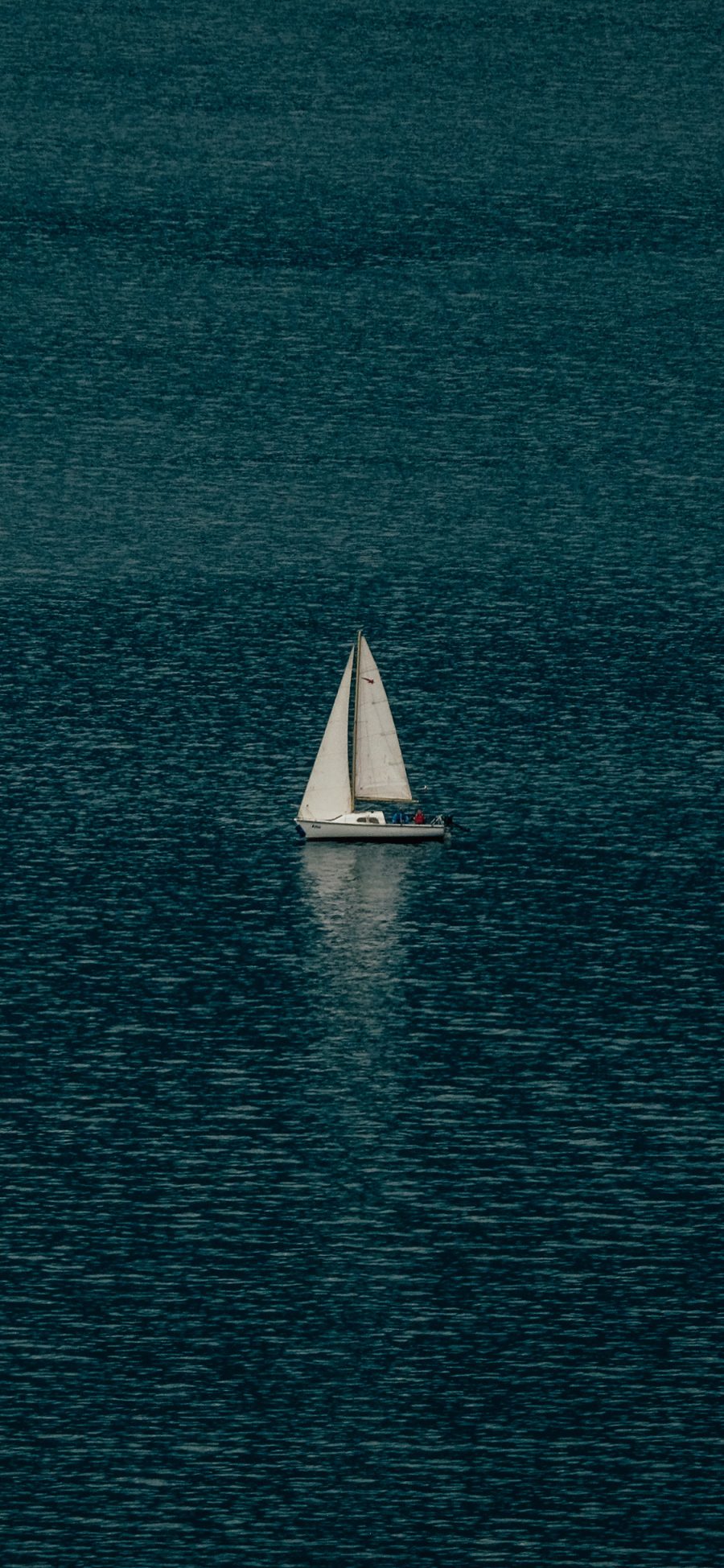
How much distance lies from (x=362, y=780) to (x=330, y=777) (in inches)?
170

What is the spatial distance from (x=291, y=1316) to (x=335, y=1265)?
4143 mm

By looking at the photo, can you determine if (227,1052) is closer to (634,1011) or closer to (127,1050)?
(127,1050)

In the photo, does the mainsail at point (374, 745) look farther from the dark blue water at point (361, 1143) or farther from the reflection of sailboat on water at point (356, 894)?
the dark blue water at point (361, 1143)

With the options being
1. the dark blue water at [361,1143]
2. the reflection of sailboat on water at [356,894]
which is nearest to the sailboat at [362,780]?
the reflection of sailboat on water at [356,894]

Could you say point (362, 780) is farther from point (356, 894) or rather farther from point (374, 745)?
point (356, 894)

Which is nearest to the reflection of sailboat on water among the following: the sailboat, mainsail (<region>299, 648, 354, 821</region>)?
the sailboat

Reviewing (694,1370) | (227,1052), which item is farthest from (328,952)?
(694,1370)

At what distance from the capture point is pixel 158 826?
175m

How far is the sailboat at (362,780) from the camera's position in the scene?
17300cm

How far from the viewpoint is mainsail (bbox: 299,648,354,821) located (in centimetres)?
17288

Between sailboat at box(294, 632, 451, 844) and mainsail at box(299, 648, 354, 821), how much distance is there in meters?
0.04

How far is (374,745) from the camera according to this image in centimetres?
17650

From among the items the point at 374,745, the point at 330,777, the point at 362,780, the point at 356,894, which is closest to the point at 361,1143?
the point at 356,894

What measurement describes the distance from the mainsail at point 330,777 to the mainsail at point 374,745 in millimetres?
2872
